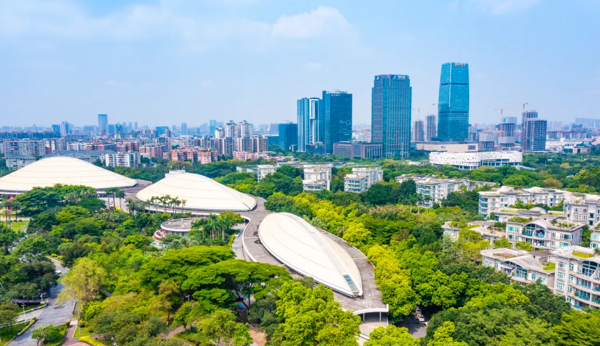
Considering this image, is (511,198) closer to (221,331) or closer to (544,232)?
(544,232)

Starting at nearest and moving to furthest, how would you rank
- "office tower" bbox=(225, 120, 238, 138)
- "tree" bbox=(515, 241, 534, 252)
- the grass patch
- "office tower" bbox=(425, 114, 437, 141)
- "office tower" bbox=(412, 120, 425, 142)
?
1. the grass patch
2. "tree" bbox=(515, 241, 534, 252)
3. "office tower" bbox=(225, 120, 238, 138)
4. "office tower" bbox=(412, 120, 425, 142)
5. "office tower" bbox=(425, 114, 437, 141)

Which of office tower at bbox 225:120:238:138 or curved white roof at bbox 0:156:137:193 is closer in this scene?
curved white roof at bbox 0:156:137:193

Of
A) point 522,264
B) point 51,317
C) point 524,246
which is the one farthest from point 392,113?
point 51,317

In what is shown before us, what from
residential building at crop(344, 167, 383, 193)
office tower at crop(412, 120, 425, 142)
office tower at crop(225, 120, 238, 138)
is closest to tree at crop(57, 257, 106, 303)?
residential building at crop(344, 167, 383, 193)

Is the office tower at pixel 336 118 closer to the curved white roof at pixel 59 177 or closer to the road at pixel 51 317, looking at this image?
the curved white roof at pixel 59 177

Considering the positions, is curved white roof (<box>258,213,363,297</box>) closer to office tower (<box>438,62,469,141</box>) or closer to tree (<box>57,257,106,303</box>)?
tree (<box>57,257,106,303</box>)
